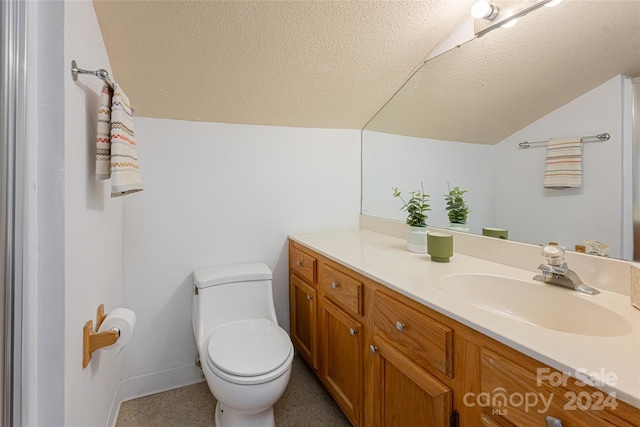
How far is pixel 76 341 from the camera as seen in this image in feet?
2.79

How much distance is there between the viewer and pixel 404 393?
973 mm

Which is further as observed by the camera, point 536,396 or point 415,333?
point 415,333

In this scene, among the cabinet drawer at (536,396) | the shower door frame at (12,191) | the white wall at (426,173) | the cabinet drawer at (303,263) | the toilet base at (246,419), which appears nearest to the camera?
the cabinet drawer at (536,396)

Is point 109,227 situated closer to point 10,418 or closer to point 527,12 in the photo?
point 10,418

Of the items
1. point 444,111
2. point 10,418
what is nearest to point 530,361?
point 10,418

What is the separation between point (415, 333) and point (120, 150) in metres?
1.13

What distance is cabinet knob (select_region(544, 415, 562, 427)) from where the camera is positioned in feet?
1.85

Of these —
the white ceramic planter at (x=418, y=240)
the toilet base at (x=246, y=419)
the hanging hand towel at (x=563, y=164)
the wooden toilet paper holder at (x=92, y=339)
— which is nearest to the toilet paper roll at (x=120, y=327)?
the wooden toilet paper holder at (x=92, y=339)

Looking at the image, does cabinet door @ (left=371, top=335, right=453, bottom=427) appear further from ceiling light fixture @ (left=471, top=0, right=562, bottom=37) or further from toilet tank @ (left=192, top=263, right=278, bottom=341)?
ceiling light fixture @ (left=471, top=0, right=562, bottom=37)

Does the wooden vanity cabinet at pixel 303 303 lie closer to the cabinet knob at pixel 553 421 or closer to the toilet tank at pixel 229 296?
the toilet tank at pixel 229 296

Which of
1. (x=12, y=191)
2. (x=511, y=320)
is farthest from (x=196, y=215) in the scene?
(x=511, y=320)

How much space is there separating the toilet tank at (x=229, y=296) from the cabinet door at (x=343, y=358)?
0.34 meters

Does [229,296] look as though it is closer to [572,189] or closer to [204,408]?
[204,408]

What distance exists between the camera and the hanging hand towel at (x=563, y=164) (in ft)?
3.39
